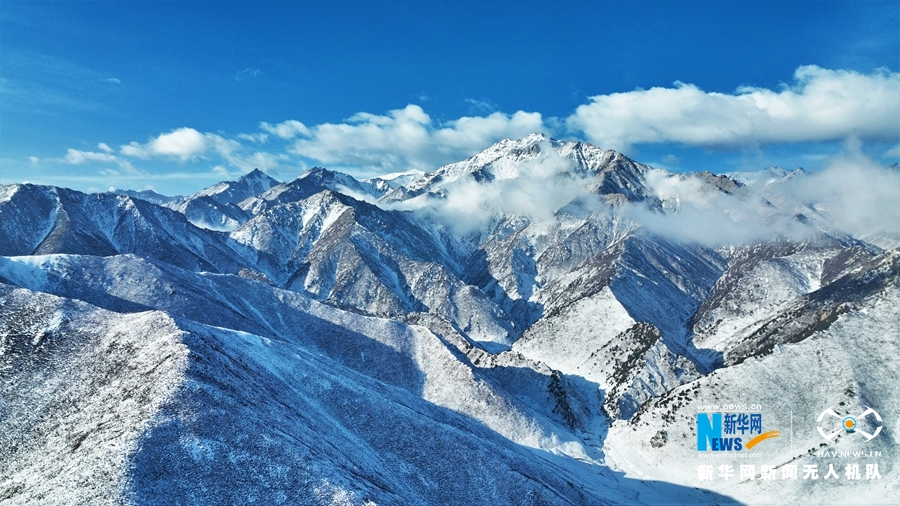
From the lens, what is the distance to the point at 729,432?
9738 centimetres

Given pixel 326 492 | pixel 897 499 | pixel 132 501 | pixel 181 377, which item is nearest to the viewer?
pixel 132 501

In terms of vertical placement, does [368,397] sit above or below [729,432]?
above

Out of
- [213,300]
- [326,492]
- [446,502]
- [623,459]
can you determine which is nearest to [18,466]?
[326,492]

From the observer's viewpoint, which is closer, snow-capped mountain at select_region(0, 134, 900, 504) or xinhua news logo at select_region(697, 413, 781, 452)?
snow-capped mountain at select_region(0, 134, 900, 504)

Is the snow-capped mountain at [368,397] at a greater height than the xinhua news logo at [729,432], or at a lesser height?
greater

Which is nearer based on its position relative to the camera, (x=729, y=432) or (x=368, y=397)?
(x=368, y=397)

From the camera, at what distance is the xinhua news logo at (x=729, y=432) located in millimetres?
93875

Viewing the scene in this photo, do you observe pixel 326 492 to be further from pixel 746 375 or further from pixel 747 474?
pixel 746 375

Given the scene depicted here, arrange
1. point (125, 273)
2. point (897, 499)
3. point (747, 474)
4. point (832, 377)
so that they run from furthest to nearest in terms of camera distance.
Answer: point (125, 273) → point (832, 377) → point (747, 474) → point (897, 499)

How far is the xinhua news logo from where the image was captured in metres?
93.9

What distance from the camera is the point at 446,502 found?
60.6m

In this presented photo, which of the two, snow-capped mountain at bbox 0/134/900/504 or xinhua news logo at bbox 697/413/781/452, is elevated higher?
snow-capped mountain at bbox 0/134/900/504

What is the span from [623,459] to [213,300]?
329 feet

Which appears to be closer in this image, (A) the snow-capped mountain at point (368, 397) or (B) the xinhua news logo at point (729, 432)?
(A) the snow-capped mountain at point (368, 397)
